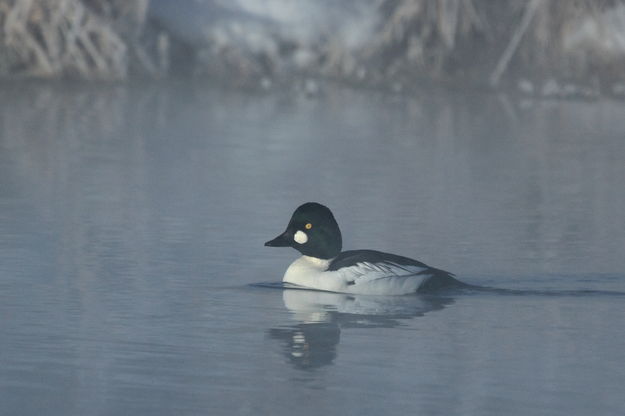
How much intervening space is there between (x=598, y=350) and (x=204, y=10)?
44.4ft

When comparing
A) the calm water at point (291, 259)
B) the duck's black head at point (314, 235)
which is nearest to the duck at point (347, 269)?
the duck's black head at point (314, 235)

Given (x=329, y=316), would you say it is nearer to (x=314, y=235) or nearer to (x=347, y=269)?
(x=347, y=269)

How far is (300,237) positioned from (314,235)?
7 centimetres

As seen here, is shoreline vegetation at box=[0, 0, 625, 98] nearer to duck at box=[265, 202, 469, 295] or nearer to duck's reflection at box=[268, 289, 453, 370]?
duck at box=[265, 202, 469, 295]

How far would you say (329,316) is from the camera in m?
7.21

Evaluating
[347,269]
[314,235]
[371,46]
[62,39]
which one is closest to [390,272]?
[347,269]

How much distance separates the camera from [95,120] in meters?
15.1

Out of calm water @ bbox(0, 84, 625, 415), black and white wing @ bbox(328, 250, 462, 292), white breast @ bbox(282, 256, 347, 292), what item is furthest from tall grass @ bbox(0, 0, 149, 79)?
black and white wing @ bbox(328, 250, 462, 292)

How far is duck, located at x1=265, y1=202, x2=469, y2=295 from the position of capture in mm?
7770

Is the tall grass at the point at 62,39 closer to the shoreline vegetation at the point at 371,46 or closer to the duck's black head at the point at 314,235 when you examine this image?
the shoreline vegetation at the point at 371,46

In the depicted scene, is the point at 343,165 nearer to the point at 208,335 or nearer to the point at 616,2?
the point at 208,335

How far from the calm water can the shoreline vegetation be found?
2.69 meters

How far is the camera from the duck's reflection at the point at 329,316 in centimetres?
641

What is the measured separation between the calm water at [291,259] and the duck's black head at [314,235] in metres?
0.22
